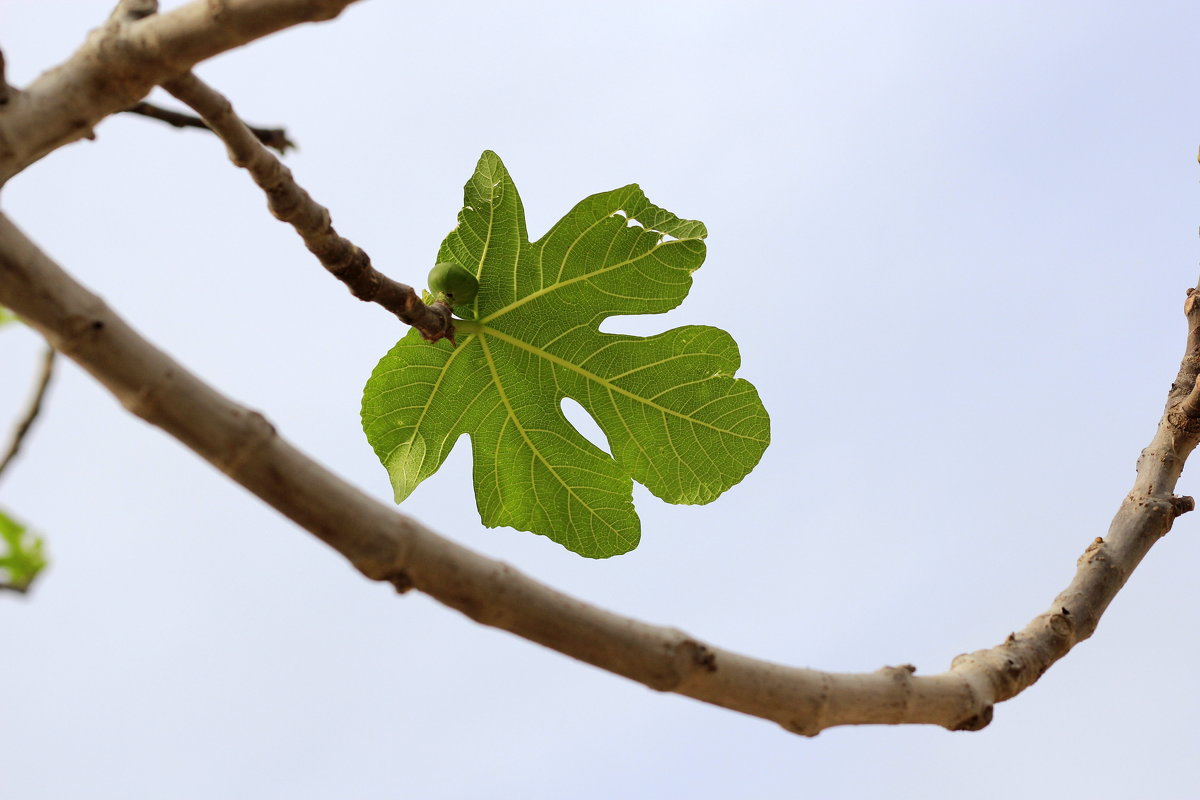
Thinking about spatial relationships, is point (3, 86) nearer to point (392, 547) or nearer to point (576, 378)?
point (392, 547)

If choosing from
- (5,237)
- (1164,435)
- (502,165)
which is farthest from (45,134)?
(1164,435)

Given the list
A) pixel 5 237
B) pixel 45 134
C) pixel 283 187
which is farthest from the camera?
pixel 283 187

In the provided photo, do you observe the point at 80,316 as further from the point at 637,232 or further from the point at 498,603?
the point at 637,232

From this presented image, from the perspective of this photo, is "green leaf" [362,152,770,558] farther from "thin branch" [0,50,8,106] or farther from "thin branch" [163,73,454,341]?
"thin branch" [0,50,8,106]

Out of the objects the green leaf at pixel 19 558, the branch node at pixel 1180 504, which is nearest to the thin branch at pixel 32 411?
the green leaf at pixel 19 558

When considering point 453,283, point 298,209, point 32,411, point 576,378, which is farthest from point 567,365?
point 32,411
